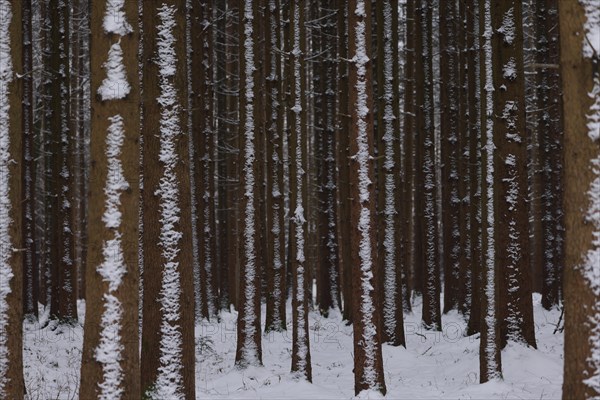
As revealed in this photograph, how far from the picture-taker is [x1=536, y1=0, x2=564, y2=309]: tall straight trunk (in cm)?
1708

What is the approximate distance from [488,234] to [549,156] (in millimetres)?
8397

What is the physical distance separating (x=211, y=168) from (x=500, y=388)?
40.3 ft

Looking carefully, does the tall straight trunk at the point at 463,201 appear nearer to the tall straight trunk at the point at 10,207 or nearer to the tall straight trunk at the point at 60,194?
the tall straight trunk at the point at 60,194

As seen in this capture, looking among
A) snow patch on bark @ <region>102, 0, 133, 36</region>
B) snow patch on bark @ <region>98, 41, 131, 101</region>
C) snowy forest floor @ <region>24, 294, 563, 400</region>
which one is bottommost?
snowy forest floor @ <region>24, 294, 563, 400</region>

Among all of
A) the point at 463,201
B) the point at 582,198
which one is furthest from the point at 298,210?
the point at 463,201

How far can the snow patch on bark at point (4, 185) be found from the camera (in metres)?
6.99

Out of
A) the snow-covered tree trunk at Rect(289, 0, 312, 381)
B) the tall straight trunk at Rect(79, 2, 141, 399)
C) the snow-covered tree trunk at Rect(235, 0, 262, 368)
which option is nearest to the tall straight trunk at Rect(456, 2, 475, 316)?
Answer: the snow-covered tree trunk at Rect(289, 0, 312, 381)

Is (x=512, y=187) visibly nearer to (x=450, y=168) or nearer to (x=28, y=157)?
(x=450, y=168)

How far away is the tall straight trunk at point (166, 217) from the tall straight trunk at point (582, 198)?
434 centimetres

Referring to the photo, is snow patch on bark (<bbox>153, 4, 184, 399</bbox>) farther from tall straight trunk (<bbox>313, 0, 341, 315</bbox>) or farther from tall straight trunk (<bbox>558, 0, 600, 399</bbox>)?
tall straight trunk (<bbox>313, 0, 341, 315</bbox>)

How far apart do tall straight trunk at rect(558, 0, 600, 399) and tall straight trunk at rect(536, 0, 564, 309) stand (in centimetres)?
1165

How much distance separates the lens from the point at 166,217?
24.5 ft

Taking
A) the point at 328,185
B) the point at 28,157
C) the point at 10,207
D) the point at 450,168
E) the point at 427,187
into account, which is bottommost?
the point at 10,207

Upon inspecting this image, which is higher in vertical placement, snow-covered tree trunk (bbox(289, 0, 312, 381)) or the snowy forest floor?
snow-covered tree trunk (bbox(289, 0, 312, 381))
